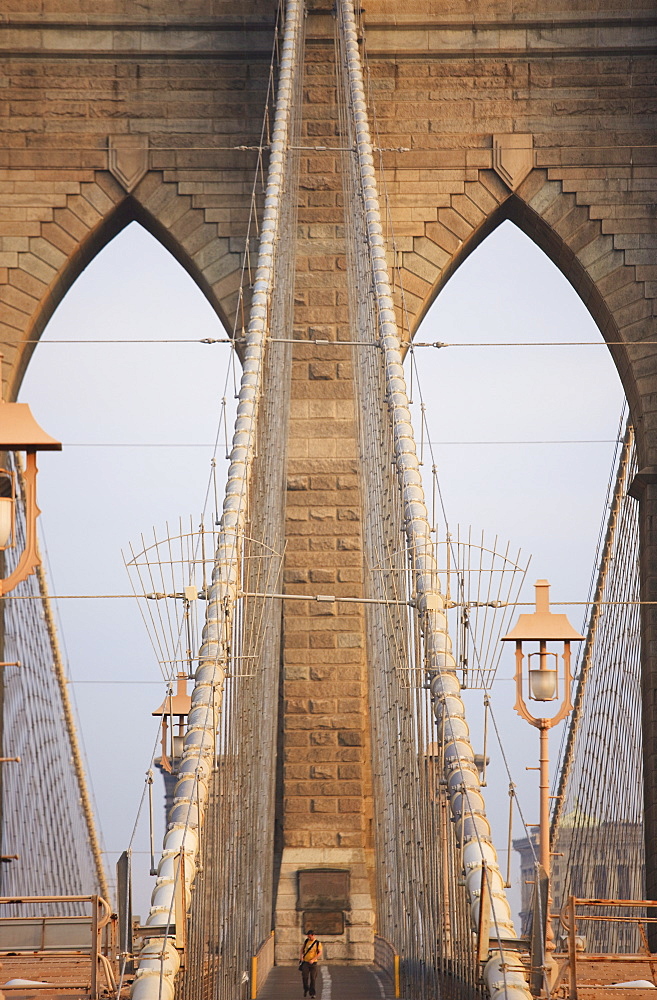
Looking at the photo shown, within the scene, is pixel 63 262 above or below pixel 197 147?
below

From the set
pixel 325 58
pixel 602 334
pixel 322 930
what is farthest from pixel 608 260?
pixel 322 930

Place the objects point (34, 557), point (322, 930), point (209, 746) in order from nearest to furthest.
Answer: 1. point (34, 557)
2. point (209, 746)
3. point (322, 930)

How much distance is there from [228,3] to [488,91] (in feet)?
9.01

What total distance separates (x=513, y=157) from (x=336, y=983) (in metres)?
8.41

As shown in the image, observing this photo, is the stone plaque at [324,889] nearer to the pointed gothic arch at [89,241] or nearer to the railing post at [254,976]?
the railing post at [254,976]

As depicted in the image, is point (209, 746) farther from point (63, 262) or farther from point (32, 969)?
point (63, 262)

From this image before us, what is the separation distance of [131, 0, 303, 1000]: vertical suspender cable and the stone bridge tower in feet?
11.5

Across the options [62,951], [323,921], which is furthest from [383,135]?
[62,951]

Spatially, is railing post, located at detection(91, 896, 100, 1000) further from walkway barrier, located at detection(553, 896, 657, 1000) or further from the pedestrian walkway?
the pedestrian walkway

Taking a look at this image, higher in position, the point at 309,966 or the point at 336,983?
the point at 309,966

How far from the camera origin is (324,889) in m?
15.1

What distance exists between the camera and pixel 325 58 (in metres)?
17.5

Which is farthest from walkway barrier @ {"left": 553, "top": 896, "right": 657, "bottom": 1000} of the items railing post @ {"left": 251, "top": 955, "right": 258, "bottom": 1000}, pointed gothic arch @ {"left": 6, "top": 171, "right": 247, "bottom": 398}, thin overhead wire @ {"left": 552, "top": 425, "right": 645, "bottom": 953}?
pointed gothic arch @ {"left": 6, "top": 171, "right": 247, "bottom": 398}

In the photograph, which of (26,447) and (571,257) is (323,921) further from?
(26,447)
